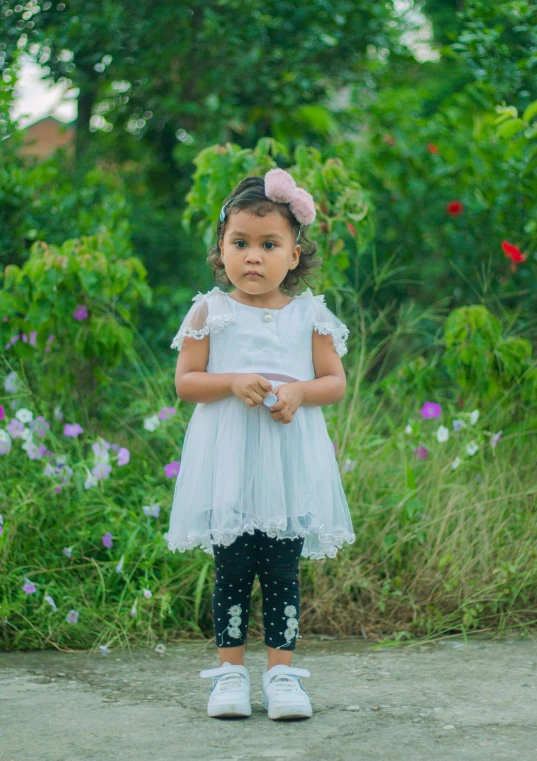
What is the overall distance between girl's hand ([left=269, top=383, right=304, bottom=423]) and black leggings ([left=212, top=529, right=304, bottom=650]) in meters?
0.32

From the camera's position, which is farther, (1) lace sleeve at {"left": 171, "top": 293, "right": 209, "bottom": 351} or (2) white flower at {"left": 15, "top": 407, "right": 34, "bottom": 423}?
(2) white flower at {"left": 15, "top": 407, "right": 34, "bottom": 423}

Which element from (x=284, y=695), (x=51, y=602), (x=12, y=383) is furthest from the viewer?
(x=12, y=383)

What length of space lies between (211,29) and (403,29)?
1.66 metres

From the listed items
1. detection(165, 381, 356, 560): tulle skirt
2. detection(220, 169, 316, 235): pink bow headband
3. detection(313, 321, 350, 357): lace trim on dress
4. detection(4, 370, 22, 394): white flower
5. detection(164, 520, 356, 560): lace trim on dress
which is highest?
detection(220, 169, 316, 235): pink bow headband

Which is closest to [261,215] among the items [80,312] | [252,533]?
[252,533]

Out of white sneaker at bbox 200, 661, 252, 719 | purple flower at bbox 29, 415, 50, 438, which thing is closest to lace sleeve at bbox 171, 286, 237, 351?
white sneaker at bbox 200, 661, 252, 719

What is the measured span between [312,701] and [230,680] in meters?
0.24

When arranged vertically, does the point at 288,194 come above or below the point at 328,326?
above

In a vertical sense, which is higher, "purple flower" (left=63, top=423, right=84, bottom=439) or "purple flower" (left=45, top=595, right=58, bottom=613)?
"purple flower" (left=63, top=423, right=84, bottom=439)

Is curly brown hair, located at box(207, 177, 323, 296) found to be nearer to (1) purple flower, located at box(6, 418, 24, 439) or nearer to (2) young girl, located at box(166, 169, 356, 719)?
(2) young girl, located at box(166, 169, 356, 719)

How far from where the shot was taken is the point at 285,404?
7.61 feet

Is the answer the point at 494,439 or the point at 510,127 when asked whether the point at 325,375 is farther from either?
the point at 510,127

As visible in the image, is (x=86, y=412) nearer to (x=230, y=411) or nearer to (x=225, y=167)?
(x=225, y=167)

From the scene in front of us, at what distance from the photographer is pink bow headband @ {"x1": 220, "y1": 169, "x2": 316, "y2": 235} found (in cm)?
241
